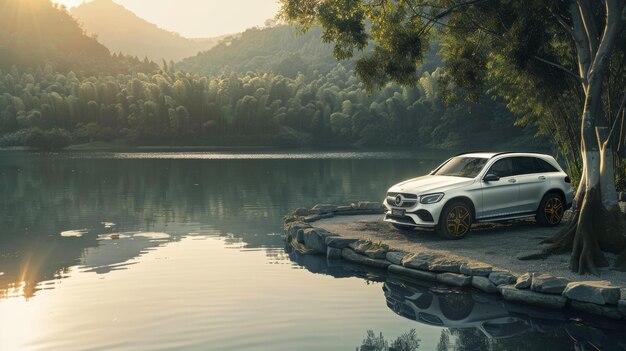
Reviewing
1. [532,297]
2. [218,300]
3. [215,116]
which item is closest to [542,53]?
[532,297]

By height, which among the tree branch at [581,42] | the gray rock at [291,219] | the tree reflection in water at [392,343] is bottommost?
the tree reflection in water at [392,343]

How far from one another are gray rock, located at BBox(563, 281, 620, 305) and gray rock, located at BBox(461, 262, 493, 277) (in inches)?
63.4

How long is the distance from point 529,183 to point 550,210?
3.59 ft

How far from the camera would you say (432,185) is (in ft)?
54.4

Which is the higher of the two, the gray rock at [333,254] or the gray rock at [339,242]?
the gray rock at [339,242]

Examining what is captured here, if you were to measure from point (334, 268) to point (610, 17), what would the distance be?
7.38m

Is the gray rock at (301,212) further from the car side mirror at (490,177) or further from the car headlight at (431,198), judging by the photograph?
the car side mirror at (490,177)

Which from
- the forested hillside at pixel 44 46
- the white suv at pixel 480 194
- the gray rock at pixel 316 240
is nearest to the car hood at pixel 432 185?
the white suv at pixel 480 194

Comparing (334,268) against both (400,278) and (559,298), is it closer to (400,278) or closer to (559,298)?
(400,278)

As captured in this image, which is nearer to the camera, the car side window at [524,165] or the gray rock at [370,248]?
the gray rock at [370,248]

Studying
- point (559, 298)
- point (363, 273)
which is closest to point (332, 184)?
point (363, 273)

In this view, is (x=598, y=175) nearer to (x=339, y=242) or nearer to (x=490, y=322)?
(x=490, y=322)

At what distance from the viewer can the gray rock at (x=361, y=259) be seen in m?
14.8

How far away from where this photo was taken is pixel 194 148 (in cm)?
10044
